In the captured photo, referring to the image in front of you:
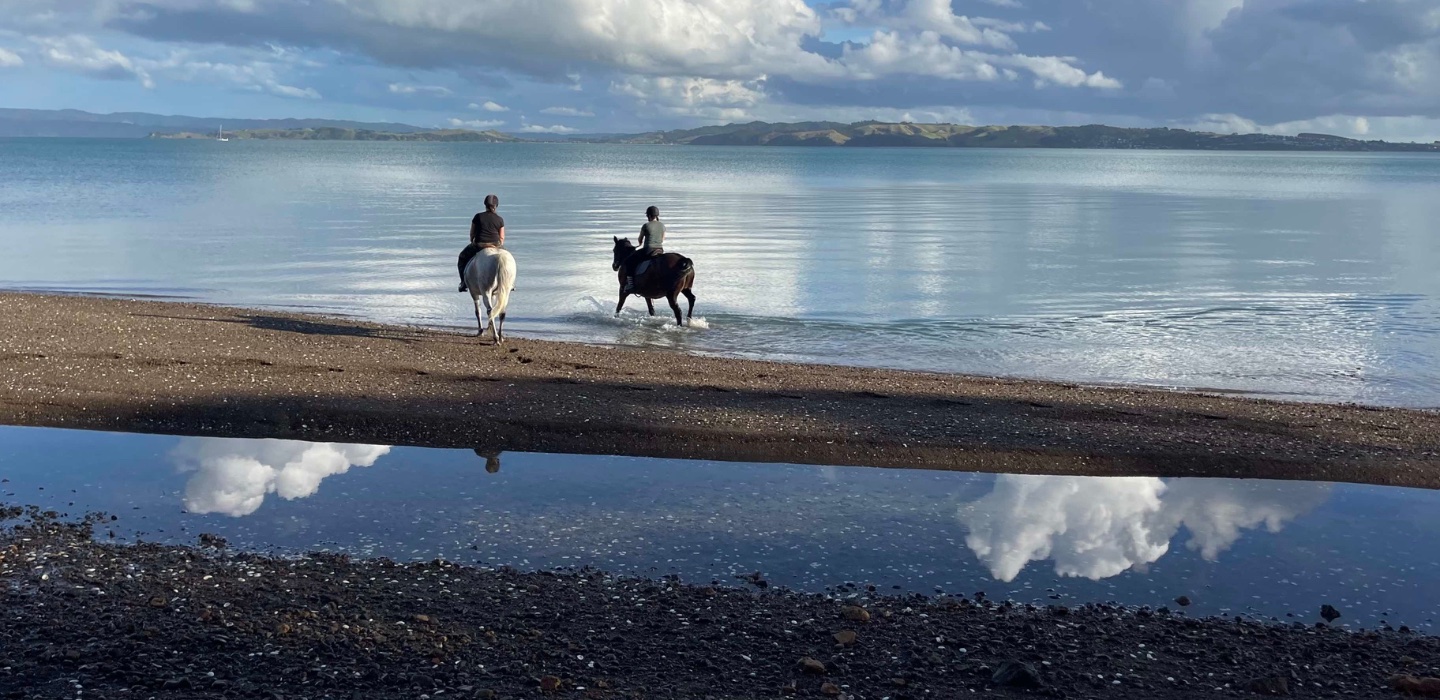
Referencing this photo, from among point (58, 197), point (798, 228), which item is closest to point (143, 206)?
point (58, 197)

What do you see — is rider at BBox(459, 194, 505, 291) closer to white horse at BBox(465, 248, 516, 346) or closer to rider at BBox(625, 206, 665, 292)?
white horse at BBox(465, 248, 516, 346)

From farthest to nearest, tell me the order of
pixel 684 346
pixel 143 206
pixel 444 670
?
pixel 143 206 < pixel 684 346 < pixel 444 670

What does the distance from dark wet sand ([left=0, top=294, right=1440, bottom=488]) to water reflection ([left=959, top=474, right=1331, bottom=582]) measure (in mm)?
436

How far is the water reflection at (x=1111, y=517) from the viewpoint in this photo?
8.77 metres

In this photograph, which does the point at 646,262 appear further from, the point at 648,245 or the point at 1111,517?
the point at 1111,517

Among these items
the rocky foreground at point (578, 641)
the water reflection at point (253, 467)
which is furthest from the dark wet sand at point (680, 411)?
the rocky foreground at point (578, 641)

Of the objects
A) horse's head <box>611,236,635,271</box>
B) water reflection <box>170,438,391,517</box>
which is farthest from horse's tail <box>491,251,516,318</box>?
water reflection <box>170,438,391,517</box>

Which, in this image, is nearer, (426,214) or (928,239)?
(928,239)

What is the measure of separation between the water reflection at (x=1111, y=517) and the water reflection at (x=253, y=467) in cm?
458

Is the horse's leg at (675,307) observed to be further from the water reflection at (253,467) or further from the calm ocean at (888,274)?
the water reflection at (253,467)

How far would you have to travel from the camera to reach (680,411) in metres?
12.8

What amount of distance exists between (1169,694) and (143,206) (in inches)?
2251

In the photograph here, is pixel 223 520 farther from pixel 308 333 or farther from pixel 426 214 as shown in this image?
pixel 426 214

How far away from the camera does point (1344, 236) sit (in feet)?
150
